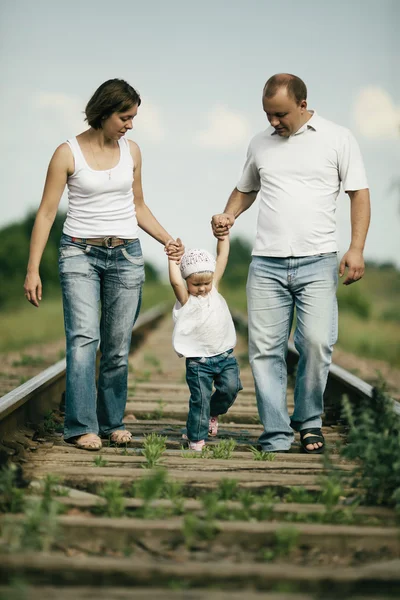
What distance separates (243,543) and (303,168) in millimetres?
2192

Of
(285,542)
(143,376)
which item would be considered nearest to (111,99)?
(285,542)

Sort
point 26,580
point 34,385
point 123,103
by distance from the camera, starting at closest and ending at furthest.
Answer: point 26,580 → point 123,103 → point 34,385

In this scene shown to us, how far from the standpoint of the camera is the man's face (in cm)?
440

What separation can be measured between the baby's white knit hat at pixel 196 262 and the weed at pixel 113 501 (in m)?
1.59

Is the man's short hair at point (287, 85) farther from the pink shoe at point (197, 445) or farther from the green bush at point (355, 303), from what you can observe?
the green bush at point (355, 303)

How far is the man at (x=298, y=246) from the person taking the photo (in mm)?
4531

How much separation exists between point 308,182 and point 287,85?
53 centimetres

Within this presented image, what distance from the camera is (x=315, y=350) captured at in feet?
15.3

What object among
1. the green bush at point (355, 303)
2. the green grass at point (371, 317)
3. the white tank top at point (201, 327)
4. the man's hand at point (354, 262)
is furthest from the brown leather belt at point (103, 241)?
the green bush at point (355, 303)

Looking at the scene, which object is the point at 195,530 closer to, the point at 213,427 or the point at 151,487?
the point at 151,487

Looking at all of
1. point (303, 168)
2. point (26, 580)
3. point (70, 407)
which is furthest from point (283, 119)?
point (26, 580)

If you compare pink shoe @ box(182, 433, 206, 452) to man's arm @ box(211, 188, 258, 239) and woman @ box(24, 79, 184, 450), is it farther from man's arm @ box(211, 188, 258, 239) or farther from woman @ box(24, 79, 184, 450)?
man's arm @ box(211, 188, 258, 239)

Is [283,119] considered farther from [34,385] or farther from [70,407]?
[34,385]

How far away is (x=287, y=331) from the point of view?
15.7ft
